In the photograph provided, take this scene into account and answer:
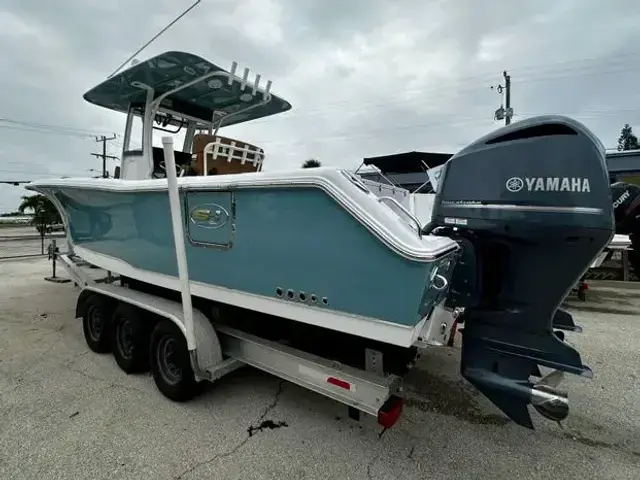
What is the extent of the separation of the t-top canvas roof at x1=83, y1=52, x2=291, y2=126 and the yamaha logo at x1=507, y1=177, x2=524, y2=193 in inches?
114

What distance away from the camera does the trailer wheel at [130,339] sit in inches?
131

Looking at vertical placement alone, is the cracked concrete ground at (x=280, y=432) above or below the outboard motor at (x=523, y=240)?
below

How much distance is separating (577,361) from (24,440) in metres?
3.45

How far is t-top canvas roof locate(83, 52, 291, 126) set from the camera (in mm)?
3525

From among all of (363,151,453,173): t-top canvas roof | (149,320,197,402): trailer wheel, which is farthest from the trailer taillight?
(363,151,453,173): t-top canvas roof

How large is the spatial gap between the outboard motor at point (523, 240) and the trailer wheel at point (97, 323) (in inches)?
133

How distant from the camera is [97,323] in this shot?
156 inches

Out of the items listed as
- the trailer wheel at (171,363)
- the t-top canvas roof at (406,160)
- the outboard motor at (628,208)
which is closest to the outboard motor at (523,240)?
the trailer wheel at (171,363)

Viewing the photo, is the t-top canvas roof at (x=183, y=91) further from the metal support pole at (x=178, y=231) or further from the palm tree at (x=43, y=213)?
the palm tree at (x=43, y=213)

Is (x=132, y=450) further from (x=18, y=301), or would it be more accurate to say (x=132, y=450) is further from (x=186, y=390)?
(x=18, y=301)

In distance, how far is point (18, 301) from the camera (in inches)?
245

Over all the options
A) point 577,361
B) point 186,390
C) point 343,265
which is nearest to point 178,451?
point 186,390

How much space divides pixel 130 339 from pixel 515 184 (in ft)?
11.2

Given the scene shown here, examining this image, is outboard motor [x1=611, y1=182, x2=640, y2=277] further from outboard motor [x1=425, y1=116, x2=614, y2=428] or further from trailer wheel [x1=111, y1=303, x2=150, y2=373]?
trailer wheel [x1=111, y1=303, x2=150, y2=373]
